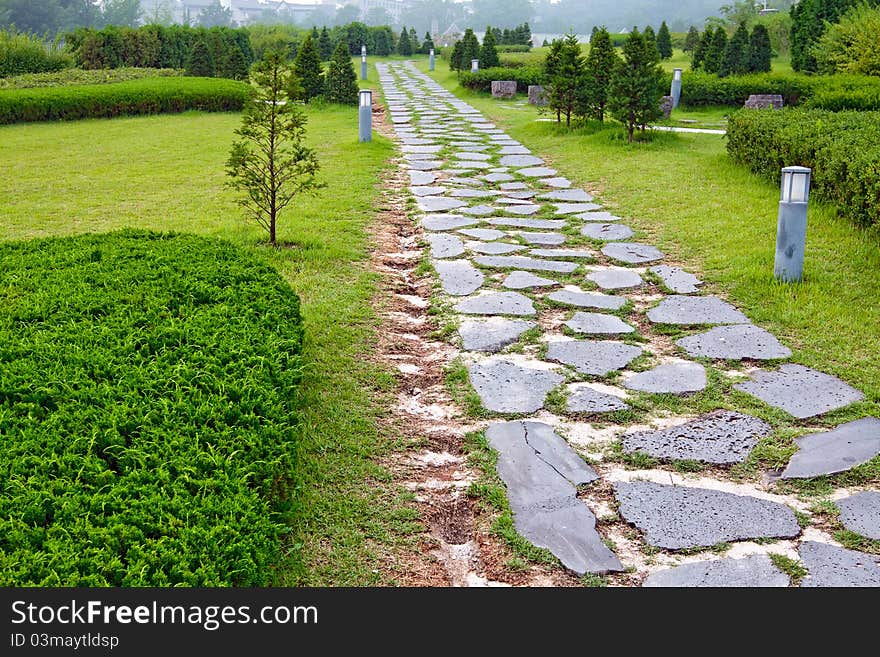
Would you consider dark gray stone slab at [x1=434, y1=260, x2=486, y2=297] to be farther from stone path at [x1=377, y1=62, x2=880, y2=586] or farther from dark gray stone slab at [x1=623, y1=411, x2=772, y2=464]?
dark gray stone slab at [x1=623, y1=411, x2=772, y2=464]

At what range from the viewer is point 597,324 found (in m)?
4.50

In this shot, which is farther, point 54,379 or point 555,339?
point 555,339

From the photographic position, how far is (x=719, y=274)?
539cm

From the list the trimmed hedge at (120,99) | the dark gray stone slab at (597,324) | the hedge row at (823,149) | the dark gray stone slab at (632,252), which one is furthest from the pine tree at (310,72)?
the dark gray stone slab at (597,324)

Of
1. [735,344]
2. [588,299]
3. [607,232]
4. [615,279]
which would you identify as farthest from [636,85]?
[735,344]

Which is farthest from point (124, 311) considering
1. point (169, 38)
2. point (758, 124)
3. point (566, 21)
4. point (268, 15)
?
point (268, 15)

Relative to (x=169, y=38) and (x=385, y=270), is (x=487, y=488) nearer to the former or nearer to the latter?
(x=385, y=270)

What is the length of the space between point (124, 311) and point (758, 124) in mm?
6990

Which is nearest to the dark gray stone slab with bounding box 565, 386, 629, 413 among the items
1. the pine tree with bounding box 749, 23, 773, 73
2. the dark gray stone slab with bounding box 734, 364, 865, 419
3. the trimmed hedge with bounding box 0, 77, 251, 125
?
the dark gray stone slab with bounding box 734, 364, 865, 419

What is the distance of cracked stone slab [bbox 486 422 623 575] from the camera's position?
259cm

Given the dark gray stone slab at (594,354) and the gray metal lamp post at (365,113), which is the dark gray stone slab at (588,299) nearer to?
the dark gray stone slab at (594,354)

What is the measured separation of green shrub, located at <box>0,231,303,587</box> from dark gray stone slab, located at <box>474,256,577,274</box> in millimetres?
1874

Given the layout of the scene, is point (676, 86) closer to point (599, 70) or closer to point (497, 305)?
point (599, 70)

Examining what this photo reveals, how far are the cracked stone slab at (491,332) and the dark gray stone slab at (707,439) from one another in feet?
3.61
